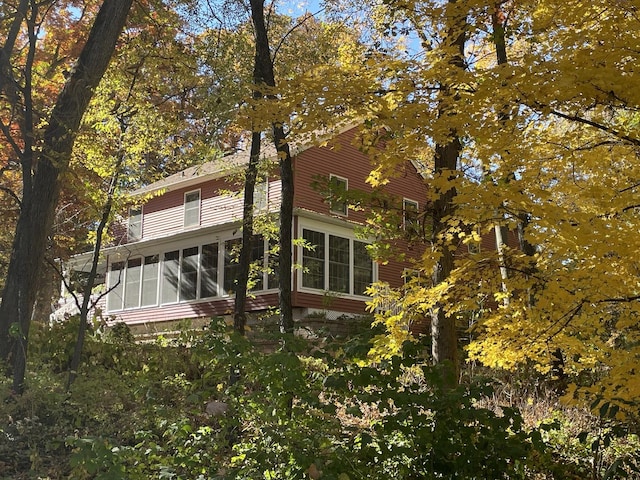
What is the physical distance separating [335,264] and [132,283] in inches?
318

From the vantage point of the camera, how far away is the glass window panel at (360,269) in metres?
17.4

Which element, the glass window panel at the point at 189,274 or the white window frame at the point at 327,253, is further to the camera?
the glass window panel at the point at 189,274

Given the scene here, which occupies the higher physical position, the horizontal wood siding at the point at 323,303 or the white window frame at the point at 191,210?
the white window frame at the point at 191,210

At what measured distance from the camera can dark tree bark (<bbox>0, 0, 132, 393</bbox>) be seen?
812 centimetres

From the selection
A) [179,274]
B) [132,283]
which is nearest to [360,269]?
[179,274]

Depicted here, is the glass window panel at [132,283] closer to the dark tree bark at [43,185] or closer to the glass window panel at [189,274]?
the glass window panel at [189,274]

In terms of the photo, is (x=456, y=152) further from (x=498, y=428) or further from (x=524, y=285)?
(x=498, y=428)

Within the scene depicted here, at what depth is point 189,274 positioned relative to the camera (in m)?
18.7

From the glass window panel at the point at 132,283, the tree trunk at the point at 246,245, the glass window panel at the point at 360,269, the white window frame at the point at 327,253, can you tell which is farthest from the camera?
the glass window panel at the point at 132,283

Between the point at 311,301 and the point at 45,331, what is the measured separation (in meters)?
→ 7.27

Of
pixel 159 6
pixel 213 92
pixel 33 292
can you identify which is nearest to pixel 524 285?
Answer: pixel 213 92

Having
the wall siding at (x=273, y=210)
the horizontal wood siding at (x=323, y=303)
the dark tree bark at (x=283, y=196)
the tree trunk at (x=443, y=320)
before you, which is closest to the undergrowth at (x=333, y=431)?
the tree trunk at (x=443, y=320)

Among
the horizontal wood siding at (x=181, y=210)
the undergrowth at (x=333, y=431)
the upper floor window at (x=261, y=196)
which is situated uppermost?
the horizontal wood siding at (x=181, y=210)

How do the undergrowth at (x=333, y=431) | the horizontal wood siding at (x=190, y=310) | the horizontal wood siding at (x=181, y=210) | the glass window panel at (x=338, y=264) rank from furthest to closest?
the horizontal wood siding at (x=181, y=210)
the glass window panel at (x=338, y=264)
the horizontal wood siding at (x=190, y=310)
the undergrowth at (x=333, y=431)
